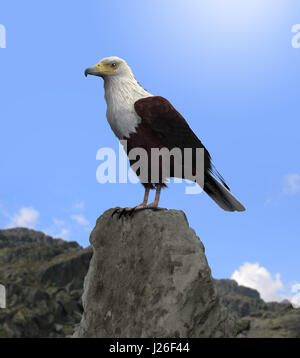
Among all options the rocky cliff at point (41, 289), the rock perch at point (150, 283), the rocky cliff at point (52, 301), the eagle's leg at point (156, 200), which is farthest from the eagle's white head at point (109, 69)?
the rocky cliff at point (41, 289)

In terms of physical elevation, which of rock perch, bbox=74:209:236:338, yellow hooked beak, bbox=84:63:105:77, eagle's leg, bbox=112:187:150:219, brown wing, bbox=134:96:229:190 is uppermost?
yellow hooked beak, bbox=84:63:105:77

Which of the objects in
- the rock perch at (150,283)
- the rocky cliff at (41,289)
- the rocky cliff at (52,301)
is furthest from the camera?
the rocky cliff at (41,289)

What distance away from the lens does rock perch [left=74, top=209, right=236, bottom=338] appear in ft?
20.2

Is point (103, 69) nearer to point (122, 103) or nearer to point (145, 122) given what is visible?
point (122, 103)

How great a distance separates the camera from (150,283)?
21.4 feet

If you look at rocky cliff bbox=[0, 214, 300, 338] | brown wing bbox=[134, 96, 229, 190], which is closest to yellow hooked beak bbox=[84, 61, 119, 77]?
brown wing bbox=[134, 96, 229, 190]

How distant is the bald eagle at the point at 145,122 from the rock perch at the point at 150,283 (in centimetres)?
55

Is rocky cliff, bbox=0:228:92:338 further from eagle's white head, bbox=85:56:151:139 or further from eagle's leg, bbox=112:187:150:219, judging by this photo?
eagle's white head, bbox=85:56:151:139

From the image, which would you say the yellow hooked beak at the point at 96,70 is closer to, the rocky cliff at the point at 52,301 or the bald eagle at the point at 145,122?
the bald eagle at the point at 145,122

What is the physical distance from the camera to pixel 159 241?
21.7ft

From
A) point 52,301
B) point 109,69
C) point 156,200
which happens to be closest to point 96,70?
point 109,69

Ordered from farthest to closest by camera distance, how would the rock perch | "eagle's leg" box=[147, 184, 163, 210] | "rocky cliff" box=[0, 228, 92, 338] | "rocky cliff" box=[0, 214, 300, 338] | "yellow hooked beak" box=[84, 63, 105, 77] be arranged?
"rocky cliff" box=[0, 228, 92, 338], "rocky cliff" box=[0, 214, 300, 338], "yellow hooked beak" box=[84, 63, 105, 77], "eagle's leg" box=[147, 184, 163, 210], the rock perch

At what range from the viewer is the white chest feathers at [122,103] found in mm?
7238

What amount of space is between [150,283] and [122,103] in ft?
10.4
